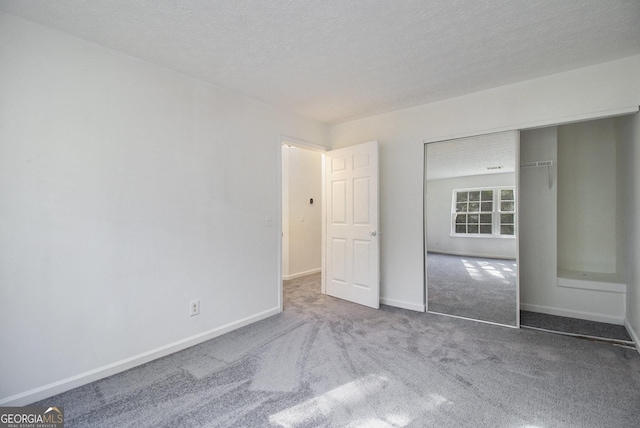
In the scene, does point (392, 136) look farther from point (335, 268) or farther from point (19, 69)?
point (19, 69)

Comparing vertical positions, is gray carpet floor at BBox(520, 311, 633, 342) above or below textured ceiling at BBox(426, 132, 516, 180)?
below

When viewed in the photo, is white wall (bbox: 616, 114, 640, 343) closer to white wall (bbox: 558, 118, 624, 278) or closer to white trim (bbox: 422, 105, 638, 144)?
white trim (bbox: 422, 105, 638, 144)

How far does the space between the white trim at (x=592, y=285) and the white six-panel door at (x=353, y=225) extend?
80.7 inches

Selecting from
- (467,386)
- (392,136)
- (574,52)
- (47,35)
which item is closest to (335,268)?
(392,136)

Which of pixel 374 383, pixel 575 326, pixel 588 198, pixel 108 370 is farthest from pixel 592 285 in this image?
pixel 108 370

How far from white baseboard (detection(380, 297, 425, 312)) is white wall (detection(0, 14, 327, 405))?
1743 millimetres

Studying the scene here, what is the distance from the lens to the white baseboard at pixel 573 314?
2.93 meters

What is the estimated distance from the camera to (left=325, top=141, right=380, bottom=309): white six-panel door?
3490 mm

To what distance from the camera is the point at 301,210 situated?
525 centimetres

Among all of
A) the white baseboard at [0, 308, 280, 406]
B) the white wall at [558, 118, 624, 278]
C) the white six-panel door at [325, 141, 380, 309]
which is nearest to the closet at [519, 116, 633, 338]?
the white wall at [558, 118, 624, 278]

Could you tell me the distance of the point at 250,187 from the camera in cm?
304

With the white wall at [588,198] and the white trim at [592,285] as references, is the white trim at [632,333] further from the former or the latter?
the white wall at [588,198]

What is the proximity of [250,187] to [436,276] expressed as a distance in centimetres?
237

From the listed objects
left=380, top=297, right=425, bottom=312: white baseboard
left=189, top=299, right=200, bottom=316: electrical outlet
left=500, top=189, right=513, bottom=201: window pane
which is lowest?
left=380, top=297, right=425, bottom=312: white baseboard
